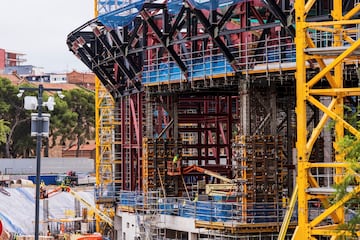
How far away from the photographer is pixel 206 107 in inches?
2569

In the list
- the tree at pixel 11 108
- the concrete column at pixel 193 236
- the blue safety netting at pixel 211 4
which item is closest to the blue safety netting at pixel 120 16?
the blue safety netting at pixel 211 4

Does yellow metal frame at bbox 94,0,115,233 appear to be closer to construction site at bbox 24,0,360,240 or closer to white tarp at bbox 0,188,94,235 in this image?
construction site at bbox 24,0,360,240

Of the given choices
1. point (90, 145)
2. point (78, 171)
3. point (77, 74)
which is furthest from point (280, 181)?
point (77, 74)

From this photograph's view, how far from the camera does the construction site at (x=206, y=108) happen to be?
42.3 metres

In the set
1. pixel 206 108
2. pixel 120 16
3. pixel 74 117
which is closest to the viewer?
pixel 120 16

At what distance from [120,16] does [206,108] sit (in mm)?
12310

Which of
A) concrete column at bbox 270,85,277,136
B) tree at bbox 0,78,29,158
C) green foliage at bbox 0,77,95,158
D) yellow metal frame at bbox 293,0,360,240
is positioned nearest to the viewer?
yellow metal frame at bbox 293,0,360,240

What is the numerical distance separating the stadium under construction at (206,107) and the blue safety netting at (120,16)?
0.08 m

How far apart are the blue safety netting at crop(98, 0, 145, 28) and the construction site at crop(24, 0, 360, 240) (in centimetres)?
11

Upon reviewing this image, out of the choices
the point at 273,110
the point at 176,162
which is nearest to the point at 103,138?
the point at 176,162

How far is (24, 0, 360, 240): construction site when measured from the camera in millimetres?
42312

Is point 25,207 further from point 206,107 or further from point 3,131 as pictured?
point 3,131

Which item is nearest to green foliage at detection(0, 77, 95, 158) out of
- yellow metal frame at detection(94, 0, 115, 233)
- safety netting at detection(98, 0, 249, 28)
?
yellow metal frame at detection(94, 0, 115, 233)

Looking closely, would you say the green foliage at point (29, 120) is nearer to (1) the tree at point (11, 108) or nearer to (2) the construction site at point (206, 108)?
(1) the tree at point (11, 108)
